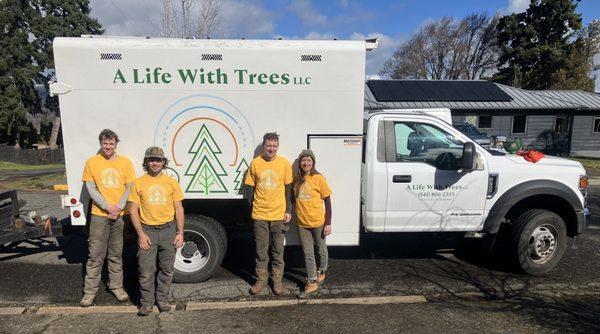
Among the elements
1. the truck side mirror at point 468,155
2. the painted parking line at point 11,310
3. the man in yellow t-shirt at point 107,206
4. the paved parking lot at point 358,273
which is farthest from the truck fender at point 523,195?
the painted parking line at point 11,310

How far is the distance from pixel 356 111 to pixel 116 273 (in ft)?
10.1

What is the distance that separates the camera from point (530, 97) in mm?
24719

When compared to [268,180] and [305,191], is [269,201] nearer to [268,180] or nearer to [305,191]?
[268,180]

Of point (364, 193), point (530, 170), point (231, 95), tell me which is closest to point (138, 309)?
point (231, 95)

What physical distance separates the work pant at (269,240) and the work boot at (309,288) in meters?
0.32

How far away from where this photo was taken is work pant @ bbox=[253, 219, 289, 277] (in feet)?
14.5

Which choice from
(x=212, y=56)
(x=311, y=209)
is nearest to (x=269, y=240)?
(x=311, y=209)

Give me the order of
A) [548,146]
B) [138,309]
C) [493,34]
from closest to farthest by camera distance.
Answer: [138,309] → [548,146] → [493,34]

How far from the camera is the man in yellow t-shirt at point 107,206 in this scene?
4.14 meters

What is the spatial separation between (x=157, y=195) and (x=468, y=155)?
3268mm

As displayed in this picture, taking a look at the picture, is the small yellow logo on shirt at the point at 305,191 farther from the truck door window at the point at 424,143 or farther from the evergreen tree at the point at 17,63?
the evergreen tree at the point at 17,63

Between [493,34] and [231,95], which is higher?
[493,34]

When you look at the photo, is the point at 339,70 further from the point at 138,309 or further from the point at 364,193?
the point at 138,309

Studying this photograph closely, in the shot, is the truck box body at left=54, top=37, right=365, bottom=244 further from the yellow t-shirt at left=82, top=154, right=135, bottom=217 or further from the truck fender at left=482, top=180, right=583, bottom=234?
the truck fender at left=482, top=180, right=583, bottom=234
